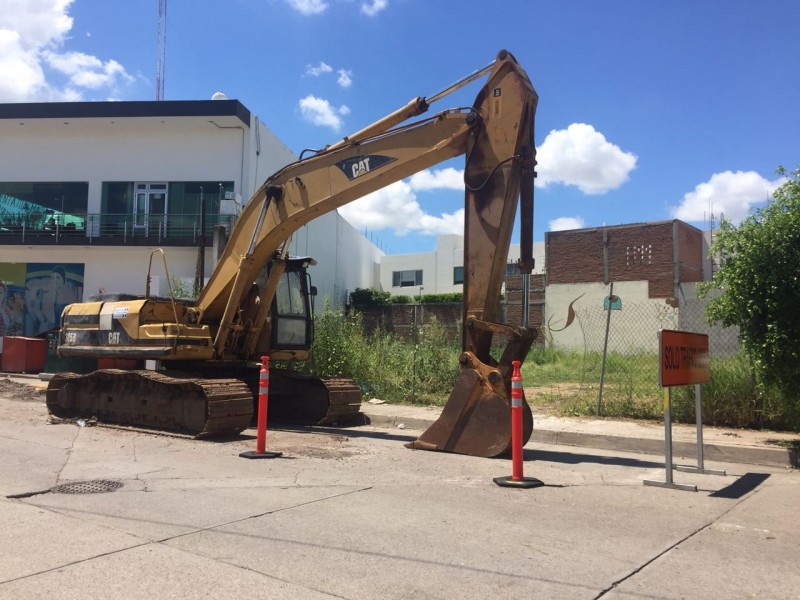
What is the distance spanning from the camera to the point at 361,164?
9820mm

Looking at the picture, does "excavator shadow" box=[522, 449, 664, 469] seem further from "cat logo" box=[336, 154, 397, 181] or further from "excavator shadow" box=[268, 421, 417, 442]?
"cat logo" box=[336, 154, 397, 181]

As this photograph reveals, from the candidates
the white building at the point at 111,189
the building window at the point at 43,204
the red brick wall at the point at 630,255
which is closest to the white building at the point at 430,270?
the red brick wall at the point at 630,255

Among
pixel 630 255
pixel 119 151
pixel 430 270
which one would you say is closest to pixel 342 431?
pixel 119 151

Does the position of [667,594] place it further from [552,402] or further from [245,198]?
[245,198]

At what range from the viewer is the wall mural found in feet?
79.4

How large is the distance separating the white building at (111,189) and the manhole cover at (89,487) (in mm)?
15953

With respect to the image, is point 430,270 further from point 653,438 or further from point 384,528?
point 384,528

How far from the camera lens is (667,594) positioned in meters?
3.96

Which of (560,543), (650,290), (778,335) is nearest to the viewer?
(560,543)

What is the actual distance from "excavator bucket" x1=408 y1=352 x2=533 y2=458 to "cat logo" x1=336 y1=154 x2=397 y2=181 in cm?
315

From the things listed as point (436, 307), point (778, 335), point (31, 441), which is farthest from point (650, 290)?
point (31, 441)

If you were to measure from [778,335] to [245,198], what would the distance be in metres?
18.4

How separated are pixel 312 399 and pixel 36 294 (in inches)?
715

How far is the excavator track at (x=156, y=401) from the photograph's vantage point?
990 centimetres
